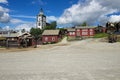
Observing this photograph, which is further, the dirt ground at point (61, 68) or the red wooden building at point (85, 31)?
the red wooden building at point (85, 31)

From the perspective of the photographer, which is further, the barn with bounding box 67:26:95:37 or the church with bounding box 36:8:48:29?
the church with bounding box 36:8:48:29

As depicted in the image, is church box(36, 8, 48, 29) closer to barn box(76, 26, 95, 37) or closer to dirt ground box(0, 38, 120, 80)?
barn box(76, 26, 95, 37)

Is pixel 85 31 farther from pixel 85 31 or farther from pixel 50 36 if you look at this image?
pixel 50 36

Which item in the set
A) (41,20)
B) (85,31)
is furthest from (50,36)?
(41,20)

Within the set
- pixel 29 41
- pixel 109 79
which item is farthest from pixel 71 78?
pixel 29 41

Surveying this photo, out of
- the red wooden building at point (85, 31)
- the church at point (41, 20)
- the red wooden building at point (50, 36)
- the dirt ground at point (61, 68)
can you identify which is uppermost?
the church at point (41, 20)

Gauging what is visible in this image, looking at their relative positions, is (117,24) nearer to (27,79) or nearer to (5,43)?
(5,43)

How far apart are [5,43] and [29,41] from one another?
235 inches

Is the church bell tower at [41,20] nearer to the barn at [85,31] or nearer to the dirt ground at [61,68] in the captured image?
the barn at [85,31]

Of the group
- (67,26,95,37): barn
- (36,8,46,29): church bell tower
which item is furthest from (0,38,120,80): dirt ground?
(36,8,46,29): church bell tower

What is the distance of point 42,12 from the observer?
171000 millimetres

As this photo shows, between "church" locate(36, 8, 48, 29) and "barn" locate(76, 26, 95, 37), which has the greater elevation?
"church" locate(36, 8, 48, 29)

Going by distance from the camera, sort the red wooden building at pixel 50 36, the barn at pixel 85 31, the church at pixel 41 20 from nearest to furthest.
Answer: the red wooden building at pixel 50 36 → the barn at pixel 85 31 → the church at pixel 41 20

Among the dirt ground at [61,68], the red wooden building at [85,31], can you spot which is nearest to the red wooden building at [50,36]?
the red wooden building at [85,31]
